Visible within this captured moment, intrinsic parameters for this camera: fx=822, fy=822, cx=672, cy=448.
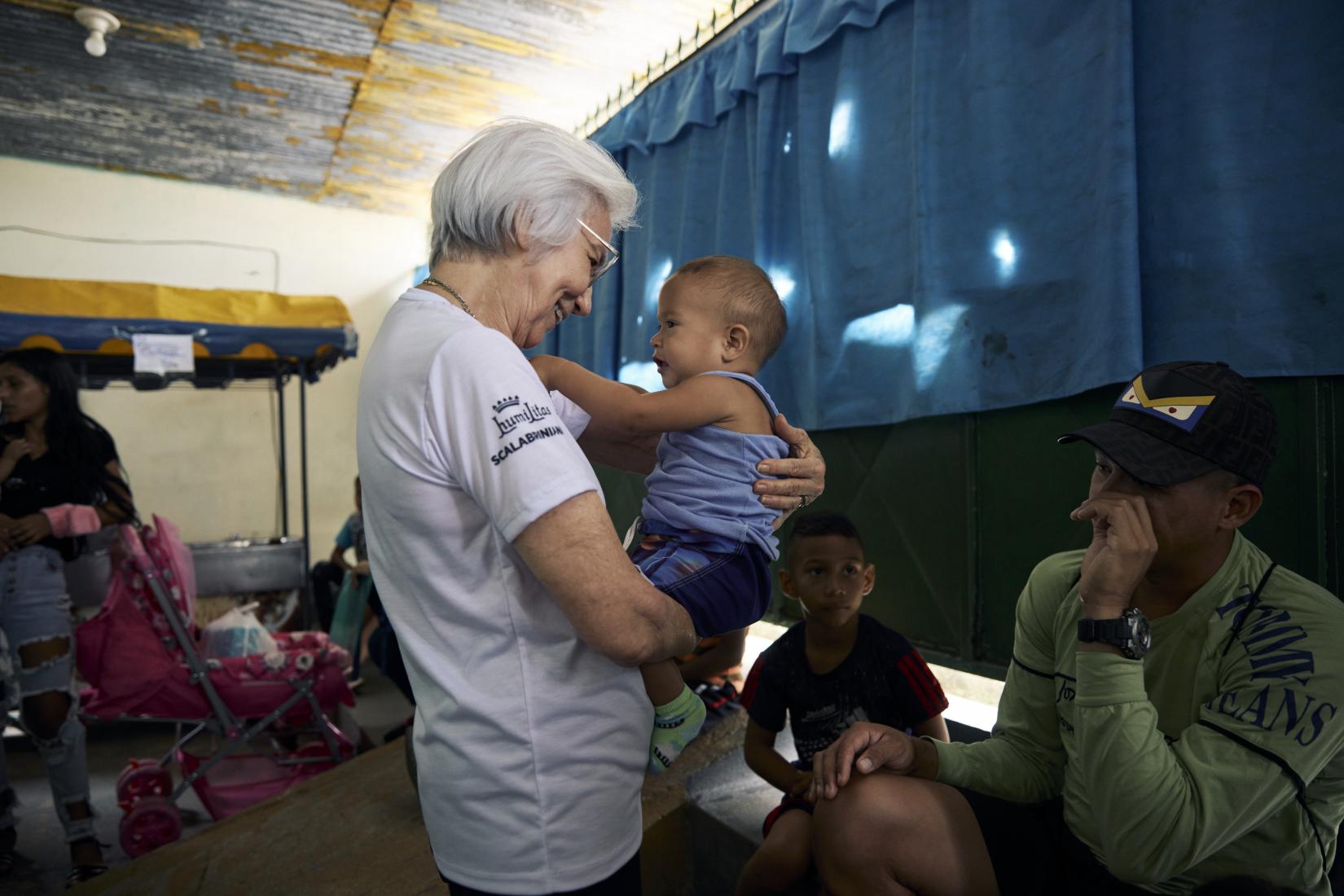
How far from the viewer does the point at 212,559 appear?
5801 millimetres

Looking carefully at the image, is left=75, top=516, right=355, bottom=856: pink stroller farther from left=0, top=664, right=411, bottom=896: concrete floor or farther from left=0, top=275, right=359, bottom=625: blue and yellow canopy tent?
left=0, top=275, right=359, bottom=625: blue and yellow canopy tent

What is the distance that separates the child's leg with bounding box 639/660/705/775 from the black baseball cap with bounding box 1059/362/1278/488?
0.85 metres

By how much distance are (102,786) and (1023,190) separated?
5.18 m

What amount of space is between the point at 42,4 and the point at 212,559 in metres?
3.50

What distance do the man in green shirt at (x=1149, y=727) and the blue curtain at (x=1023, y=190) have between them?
0.89m

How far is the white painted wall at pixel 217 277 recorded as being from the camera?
723 cm

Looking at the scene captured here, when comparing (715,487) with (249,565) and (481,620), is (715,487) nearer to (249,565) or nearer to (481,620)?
(481,620)

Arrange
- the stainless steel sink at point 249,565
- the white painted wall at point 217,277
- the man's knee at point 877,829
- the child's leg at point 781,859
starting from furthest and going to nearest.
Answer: the white painted wall at point 217,277, the stainless steel sink at point 249,565, the child's leg at point 781,859, the man's knee at point 877,829

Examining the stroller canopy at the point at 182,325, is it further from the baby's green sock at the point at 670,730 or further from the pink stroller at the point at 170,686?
the baby's green sock at the point at 670,730

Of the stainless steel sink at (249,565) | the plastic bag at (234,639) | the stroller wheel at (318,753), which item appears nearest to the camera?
the stroller wheel at (318,753)

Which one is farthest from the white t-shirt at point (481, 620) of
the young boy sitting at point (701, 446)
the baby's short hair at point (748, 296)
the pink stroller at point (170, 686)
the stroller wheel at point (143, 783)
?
the stroller wheel at point (143, 783)

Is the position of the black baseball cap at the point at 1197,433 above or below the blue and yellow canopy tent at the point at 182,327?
below

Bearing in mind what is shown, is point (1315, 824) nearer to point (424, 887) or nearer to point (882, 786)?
point (882, 786)

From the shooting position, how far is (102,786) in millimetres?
4332
